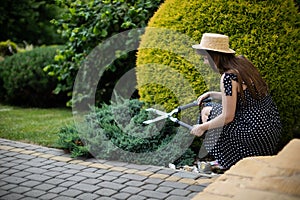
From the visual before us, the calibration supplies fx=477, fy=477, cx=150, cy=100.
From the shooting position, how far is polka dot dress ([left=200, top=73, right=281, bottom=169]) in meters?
4.25

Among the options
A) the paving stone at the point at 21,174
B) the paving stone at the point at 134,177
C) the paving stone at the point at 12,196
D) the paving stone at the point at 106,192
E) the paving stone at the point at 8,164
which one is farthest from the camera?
the paving stone at the point at 8,164

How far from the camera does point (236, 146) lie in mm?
4309

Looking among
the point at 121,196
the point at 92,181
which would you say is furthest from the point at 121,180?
the point at 121,196

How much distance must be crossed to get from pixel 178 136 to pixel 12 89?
166 inches


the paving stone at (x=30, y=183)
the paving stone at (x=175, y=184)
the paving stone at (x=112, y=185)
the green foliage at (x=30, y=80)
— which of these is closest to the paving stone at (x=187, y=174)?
the paving stone at (x=175, y=184)

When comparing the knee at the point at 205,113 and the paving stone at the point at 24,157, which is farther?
the paving stone at the point at 24,157

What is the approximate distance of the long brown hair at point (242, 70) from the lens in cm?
414

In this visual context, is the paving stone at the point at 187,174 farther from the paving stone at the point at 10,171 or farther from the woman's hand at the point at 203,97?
the paving stone at the point at 10,171

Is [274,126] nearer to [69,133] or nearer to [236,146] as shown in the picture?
[236,146]

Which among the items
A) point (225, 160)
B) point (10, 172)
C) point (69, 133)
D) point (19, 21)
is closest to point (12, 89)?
point (69, 133)

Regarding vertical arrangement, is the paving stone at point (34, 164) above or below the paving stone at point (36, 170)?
above

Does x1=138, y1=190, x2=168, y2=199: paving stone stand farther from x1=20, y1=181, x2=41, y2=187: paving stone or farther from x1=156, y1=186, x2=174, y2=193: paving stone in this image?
x1=20, y1=181, x2=41, y2=187: paving stone

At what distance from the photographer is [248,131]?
4.25 metres

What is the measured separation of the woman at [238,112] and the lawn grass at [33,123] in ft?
6.59
